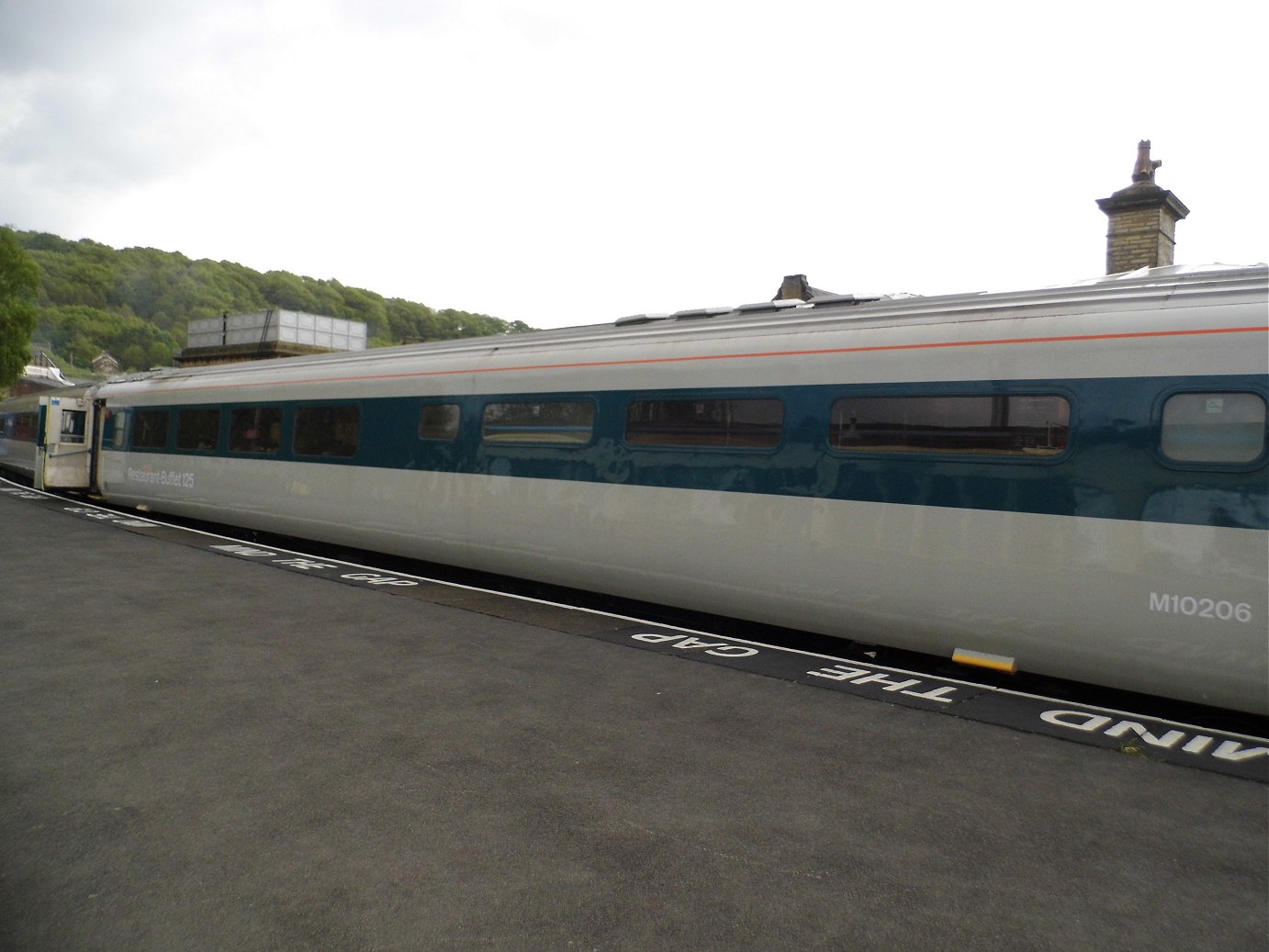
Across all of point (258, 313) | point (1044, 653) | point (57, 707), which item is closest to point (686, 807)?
point (1044, 653)

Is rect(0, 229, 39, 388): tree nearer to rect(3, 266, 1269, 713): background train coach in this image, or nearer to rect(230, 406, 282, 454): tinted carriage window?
rect(230, 406, 282, 454): tinted carriage window

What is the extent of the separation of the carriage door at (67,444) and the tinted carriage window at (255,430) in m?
7.43

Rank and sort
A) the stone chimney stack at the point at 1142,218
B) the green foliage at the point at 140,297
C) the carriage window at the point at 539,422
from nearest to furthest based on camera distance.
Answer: the carriage window at the point at 539,422 < the stone chimney stack at the point at 1142,218 < the green foliage at the point at 140,297

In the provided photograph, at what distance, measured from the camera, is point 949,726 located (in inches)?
209

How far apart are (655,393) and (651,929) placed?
18.3 ft

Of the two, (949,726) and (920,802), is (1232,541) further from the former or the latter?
(920,802)

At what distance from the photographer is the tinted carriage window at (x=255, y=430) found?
43.3 ft

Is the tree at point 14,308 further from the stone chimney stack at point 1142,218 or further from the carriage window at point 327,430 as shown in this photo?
the stone chimney stack at point 1142,218

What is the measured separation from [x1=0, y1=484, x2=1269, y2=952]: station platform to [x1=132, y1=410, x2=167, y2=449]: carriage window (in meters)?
10.4

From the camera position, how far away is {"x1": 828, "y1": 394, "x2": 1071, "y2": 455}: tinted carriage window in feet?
19.2

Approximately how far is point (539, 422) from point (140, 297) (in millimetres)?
113275

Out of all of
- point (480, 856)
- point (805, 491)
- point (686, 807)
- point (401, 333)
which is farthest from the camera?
point (401, 333)

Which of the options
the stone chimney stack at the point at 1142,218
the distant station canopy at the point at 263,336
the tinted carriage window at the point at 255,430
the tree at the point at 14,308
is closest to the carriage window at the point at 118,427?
the tinted carriage window at the point at 255,430

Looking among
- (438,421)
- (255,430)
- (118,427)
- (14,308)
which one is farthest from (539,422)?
(14,308)
